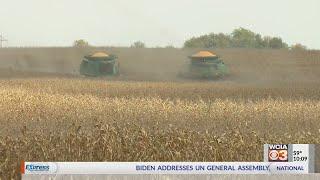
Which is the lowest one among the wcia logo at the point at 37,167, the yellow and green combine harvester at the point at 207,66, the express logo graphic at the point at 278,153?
the yellow and green combine harvester at the point at 207,66

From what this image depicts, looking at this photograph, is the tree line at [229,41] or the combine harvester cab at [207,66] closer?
the combine harvester cab at [207,66]

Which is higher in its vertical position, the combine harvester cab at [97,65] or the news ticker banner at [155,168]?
the news ticker banner at [155,168]

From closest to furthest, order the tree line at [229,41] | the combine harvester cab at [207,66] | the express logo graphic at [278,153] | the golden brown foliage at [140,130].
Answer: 1. the express logo graphic at [278,153]
2. the golden brown foliage at [140,130]
3. the combine harvester cab at [207,66]
4. the tree line at [229,41]

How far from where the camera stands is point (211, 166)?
19.9 feet

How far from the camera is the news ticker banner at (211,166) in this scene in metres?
5.88

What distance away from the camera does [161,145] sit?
9969mm

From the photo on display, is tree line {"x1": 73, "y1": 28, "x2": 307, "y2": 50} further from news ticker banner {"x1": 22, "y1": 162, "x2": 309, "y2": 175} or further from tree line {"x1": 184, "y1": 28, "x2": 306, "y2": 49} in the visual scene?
news ticker banner {"x1": 22, "y1": 162, "x2": 309, "y2": 175}

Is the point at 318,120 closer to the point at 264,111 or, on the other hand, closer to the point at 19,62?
the point at 264,111

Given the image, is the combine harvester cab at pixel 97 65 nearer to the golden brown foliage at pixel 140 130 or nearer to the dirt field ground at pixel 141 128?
the dirt field ground at pixel 141 128

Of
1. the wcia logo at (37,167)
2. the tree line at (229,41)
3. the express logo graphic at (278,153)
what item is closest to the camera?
the wcia logo at (37,167)

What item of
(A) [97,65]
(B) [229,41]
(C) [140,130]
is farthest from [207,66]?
(B) [229,41]

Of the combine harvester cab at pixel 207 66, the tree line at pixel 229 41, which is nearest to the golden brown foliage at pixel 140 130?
the combine harvester cab at pixel 207 66

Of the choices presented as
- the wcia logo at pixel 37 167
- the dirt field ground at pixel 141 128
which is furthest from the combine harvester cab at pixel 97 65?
the wcia logo at pixel 37 167

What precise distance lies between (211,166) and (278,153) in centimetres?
70
